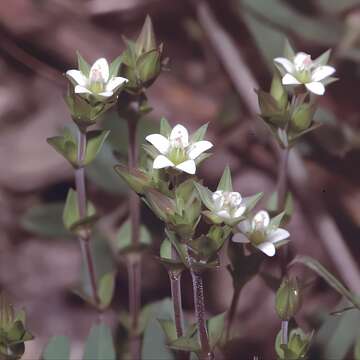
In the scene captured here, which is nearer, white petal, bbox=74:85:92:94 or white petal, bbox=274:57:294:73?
white petal, bbox=74:85:92:94

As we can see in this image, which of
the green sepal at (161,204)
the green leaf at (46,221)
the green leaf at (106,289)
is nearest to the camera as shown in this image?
the green sepal at (161,204)

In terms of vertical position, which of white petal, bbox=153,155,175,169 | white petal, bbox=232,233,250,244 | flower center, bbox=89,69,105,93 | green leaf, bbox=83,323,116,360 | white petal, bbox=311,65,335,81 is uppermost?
flower center, bbox=89,69,105,93

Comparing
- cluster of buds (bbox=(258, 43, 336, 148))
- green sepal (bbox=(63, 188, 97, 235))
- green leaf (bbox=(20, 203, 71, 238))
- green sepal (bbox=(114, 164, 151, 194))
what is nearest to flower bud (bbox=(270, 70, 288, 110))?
cluster of buds (bbox=(258, 43, 336, 148))

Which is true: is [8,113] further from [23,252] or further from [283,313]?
[283,313]

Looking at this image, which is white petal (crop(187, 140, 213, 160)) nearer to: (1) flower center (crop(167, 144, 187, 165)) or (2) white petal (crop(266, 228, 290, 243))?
(1) flower center (crop(167, 144, 187, 165))

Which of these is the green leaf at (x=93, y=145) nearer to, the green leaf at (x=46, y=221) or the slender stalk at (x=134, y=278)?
the slender stalk at (x=134, y=278)

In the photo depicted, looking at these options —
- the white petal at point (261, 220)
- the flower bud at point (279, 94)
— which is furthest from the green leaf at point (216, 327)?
the flower bud at point (279, 94)
